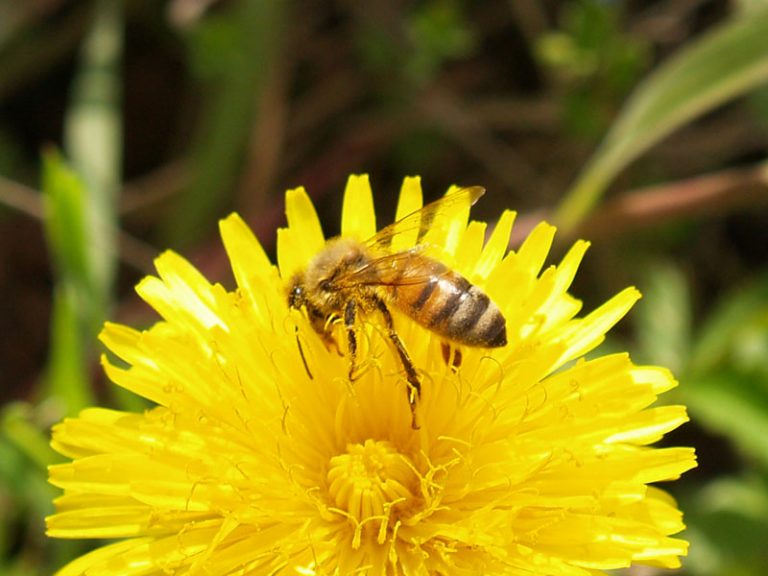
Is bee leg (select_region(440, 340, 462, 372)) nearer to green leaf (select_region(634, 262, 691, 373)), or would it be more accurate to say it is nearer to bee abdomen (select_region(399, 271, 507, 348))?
bee abdomen (select_region(399, 271, 507, 348))

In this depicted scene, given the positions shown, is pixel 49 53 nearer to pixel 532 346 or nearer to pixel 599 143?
pixel 599 143

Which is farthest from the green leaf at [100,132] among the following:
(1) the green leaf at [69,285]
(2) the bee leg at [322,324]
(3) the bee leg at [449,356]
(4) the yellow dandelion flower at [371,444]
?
(3) the bee leg at [449,356]

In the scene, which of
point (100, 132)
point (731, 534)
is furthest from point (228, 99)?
point (731, 534)

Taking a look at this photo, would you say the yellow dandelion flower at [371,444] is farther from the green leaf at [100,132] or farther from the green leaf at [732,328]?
the green leaf at [100,132]

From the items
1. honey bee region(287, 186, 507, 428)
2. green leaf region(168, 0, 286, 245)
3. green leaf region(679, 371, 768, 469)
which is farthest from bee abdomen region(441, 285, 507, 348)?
green leaf region(168, 0, 286, 245)

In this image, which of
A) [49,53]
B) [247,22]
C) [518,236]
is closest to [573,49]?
[518,236]

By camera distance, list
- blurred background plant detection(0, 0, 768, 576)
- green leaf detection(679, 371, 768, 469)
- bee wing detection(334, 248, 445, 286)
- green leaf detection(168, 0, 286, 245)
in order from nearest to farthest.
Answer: bee wing detection(334, 248, 445, 286) < green leaf detection(679, 371, 768, 469) < blurred background plant detection(0, 0, 768, 576) < green leaf detection(168, 0, 286, 245)

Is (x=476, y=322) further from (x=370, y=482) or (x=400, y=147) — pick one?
(x=400, y=147)
